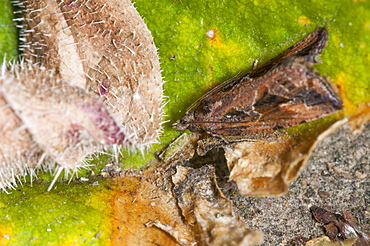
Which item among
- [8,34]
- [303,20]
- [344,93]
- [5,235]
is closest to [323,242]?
[344,93]

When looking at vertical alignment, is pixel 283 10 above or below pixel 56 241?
above

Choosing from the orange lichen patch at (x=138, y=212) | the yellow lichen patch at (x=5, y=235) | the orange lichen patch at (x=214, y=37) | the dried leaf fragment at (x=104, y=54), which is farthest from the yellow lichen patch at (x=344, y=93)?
the yellow lichen patch at (x=5, y=235)

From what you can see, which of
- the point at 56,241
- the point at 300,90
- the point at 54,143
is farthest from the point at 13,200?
the point at 300,90

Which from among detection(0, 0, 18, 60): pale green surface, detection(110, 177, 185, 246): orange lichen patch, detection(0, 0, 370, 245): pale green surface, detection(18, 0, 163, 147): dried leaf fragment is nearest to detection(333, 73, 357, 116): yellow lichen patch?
detection(0, 0, 370, 245): pale green surface

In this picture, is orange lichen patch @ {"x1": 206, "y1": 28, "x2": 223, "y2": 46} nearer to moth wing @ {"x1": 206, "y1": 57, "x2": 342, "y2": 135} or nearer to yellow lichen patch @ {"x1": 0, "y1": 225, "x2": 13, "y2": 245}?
moth wing @ {"x1": 206, "y1": 57, "x2": 342, "y2": 135}

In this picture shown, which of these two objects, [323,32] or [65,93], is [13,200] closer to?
[65,93]
